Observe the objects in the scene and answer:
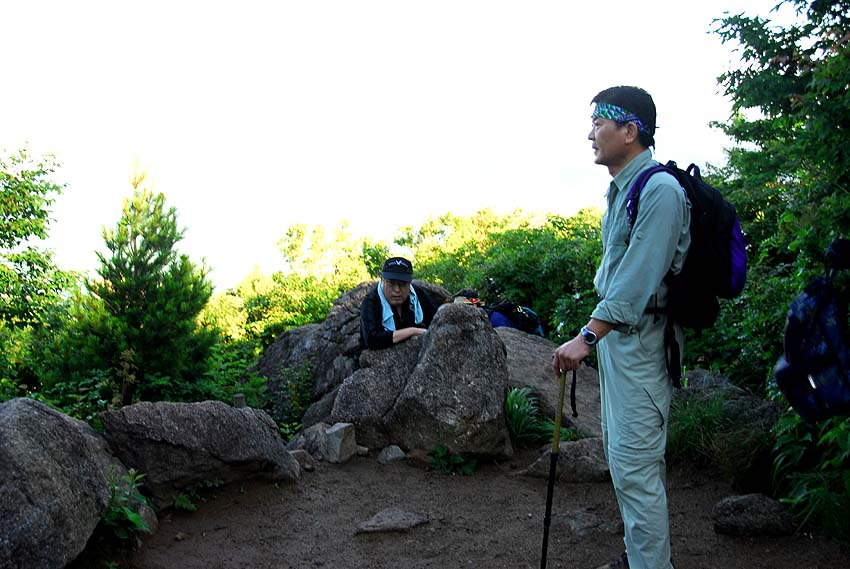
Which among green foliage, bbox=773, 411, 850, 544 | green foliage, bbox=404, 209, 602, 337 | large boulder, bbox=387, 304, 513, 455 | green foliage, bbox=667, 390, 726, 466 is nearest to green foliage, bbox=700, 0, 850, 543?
green foliage, bbox=773, 411, 850, 544

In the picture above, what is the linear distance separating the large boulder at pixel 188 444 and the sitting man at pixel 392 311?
5.49 feet

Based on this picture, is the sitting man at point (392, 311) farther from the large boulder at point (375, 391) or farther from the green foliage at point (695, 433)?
the green foliage at point (695, 433)

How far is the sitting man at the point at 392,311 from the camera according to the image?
722cm

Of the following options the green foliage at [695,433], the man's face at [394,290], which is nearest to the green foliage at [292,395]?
the man's face at [394,290]

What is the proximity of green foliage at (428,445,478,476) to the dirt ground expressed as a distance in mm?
67

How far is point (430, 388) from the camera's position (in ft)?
21.5

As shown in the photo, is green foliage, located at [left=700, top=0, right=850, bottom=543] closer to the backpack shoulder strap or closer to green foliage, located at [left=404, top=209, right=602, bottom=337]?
the backpack shoulder strap

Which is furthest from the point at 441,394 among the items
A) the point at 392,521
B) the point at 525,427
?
the point at 392,521

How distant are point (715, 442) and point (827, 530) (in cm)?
148

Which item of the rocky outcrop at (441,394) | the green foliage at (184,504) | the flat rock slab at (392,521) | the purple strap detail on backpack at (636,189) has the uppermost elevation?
the purple strap detail on backpack at (636,189)

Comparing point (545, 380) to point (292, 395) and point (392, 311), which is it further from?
point (292, 395)

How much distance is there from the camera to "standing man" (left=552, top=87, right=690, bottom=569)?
3.37m

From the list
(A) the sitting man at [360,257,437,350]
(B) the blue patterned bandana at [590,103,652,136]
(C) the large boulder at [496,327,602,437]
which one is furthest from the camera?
(C) the large boulder at [496,327,602,437]

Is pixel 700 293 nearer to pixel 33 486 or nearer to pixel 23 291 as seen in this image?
pixel 33 486
